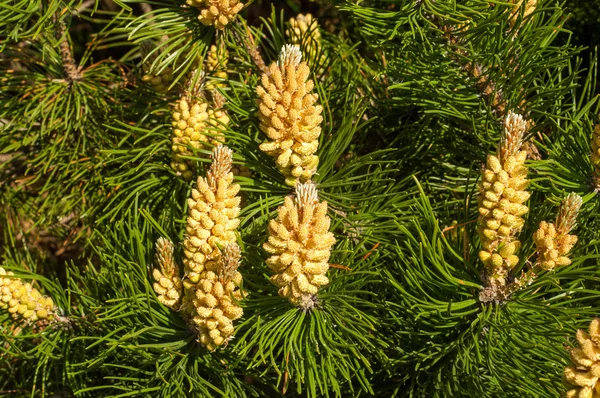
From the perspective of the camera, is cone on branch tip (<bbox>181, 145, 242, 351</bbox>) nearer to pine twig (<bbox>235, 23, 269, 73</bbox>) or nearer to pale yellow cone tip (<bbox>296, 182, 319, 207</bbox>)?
pale yellow cone tip (<bbox>296, 182, 319, 207</bbox>)

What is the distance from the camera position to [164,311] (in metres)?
0.82

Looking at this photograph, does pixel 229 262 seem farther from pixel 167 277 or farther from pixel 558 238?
pixel 558 238

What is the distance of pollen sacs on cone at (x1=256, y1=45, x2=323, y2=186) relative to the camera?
0.73m

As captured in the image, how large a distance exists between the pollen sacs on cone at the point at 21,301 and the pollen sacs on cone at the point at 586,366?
0.60m

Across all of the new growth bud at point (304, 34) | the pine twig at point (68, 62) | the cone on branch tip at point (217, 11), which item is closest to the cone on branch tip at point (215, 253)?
the cone on branch tip at point (217, 11)

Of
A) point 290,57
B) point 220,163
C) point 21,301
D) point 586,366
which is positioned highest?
point 290,57

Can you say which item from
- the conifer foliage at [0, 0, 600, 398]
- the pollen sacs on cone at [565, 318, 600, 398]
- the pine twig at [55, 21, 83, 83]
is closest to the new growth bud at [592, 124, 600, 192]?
the conifer foliage at [0, 0, 600, 398]

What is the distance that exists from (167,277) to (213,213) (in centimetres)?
13

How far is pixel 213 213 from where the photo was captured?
2.38ft

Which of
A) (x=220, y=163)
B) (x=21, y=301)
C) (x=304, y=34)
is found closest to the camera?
(x=220, y=163)

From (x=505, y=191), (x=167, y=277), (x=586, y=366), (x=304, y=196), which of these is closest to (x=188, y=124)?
(x=167, y=277)

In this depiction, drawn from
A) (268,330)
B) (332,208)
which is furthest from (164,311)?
(332,208)

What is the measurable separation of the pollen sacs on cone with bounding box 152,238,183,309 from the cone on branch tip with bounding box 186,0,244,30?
27 cm

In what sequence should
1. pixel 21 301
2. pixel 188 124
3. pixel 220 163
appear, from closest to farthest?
1. pixel 220 163
2. pixel 21 301
3. pixel 188 124
